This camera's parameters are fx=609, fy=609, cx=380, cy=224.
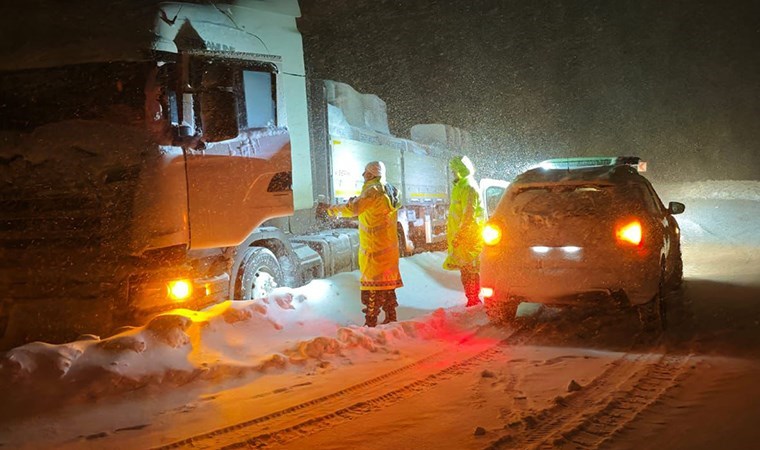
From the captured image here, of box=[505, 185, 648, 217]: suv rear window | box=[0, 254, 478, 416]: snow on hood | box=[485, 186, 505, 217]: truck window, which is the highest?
box=[485, 186, 505, 217]: truck window

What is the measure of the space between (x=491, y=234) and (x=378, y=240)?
1261mm

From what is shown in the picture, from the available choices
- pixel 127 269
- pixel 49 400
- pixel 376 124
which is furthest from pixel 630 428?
pixel 376 124

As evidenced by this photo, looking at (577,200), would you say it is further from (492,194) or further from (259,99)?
(492,194)

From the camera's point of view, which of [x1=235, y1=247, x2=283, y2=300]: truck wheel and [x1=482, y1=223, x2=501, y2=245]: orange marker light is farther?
[x1=235, y1=247, x2=283, y2=300]: truck wheel

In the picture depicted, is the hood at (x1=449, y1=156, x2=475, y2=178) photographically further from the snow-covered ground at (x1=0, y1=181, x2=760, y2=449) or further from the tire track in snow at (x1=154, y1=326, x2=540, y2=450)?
the tire track in snow at (x1=154, y1=326, x2=540, y2=450)

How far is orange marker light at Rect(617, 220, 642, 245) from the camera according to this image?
19.3 ft

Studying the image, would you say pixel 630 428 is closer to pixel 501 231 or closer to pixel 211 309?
pixel 501 231

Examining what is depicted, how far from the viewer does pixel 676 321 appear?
677 cm

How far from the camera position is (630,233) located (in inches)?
232

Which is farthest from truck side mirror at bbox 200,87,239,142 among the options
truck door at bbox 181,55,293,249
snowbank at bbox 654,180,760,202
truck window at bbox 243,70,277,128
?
snowbank at bbox 654,180,760,202

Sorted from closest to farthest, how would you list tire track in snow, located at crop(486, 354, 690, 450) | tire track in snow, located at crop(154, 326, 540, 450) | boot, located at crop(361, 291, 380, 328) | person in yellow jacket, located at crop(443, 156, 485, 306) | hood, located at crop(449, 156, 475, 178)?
1. tire track in snow, located at crop(486, 354, 690, 450)
2. tire track in snow, located at crop(154, 326, 540, 450)
3. boot, located at crop(361, 291, 380, 328)
4. person in yellow jacket, located at crop(443, 156, 485, 306)
5. hood, located at crop(449, 156, 475, 178)

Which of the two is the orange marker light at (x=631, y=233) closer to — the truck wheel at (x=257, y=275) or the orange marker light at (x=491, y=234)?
the orange marker light at (x=491, y=234)

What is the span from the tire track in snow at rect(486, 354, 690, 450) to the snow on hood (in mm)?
1942

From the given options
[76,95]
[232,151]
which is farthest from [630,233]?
[76,95]
